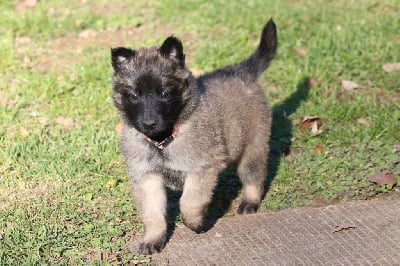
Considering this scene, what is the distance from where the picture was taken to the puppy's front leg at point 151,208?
4.36 meters

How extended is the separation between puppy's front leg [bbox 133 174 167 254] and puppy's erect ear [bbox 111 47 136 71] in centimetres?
73

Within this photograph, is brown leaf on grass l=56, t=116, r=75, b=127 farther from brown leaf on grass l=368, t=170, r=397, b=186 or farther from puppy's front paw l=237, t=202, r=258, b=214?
brown leaf on grass l=368, t=170, r=397, b=186

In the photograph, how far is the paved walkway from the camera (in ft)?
13.8

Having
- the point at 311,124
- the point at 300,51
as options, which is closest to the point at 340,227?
the point at 311,124

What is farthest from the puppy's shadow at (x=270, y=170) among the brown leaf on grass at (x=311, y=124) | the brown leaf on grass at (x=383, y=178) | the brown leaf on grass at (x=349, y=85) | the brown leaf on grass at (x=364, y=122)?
the brown leaf on grass at (x=383, y=178)

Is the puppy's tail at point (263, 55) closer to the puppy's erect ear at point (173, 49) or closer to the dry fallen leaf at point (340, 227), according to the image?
the puppy's erect ear at point (173, 49)

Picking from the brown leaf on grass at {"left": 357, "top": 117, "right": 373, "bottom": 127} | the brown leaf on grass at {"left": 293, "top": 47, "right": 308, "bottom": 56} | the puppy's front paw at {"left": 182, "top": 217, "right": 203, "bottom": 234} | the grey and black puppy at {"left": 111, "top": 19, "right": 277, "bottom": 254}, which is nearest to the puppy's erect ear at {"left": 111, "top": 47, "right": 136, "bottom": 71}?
the grey and black puppy at {"left": 111, "top": 19, "right": 277, "bottom": 254}

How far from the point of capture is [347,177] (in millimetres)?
5324

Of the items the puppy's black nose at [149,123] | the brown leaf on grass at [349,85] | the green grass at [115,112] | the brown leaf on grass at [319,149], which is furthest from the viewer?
the brown leaf on grass at [349,85]

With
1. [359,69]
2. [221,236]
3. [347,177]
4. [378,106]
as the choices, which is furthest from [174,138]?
[359,69]

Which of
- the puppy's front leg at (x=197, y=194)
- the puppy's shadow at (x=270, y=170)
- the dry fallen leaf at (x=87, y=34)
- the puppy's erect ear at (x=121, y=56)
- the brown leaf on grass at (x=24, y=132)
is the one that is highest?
the puppy's erect ear at (x=121, y=56)

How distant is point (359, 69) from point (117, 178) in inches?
119

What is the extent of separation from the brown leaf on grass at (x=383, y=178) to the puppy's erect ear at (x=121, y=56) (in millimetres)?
2149

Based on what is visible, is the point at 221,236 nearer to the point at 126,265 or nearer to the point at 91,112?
the point at 126,265
